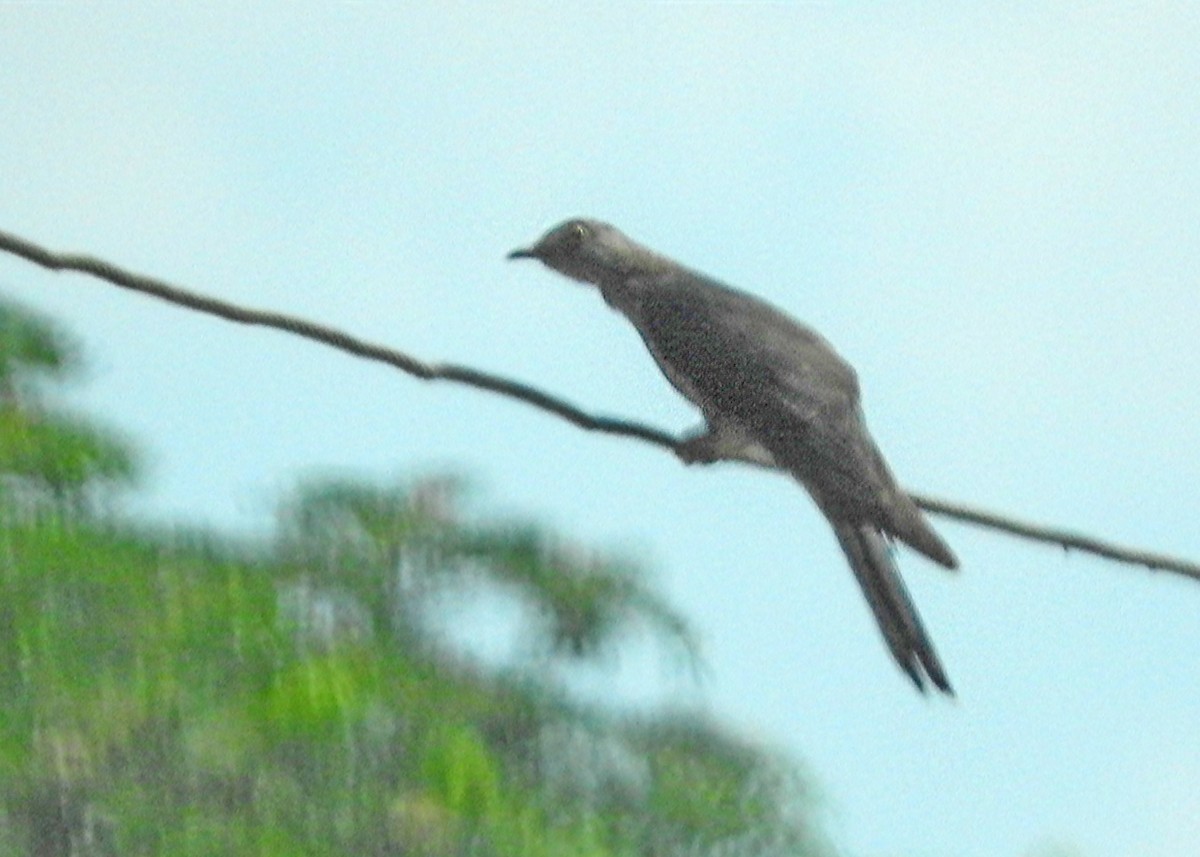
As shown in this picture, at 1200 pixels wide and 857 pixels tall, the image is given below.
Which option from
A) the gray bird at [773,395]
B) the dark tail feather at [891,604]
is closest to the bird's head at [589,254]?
the gray bird at [773,395]

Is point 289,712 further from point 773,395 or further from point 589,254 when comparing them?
point 773,395

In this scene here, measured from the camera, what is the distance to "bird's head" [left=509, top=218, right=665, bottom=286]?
2.54 metres

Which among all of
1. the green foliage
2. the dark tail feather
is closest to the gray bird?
the dark tail feather

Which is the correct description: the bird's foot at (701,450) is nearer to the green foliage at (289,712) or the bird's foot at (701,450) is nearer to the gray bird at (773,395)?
the gray bird at (773,395)

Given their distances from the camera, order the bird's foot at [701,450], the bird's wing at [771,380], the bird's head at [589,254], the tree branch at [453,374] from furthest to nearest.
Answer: the bird's head at [589,254]
the bird's foot at [701,450]
the bird's wing at [771,380]
the tree branch at [453,374]

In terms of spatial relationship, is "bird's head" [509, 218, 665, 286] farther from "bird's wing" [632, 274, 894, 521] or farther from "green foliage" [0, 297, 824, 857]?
"green foliage" [0, 297, 824, 857]

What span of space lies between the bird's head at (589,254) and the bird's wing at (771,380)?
0.06m

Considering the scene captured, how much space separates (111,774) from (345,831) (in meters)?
0.38

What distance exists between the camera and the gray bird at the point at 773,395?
68.2 inches

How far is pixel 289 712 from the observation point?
126 inches

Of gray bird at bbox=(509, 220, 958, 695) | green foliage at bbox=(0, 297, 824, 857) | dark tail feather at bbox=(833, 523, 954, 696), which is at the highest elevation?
gray bird at bbox=(509, 220, 958, 695)

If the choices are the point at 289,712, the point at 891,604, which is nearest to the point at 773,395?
the point at 891,604

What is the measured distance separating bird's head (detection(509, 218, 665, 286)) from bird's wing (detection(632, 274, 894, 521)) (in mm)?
63

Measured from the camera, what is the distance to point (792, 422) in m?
2.03
